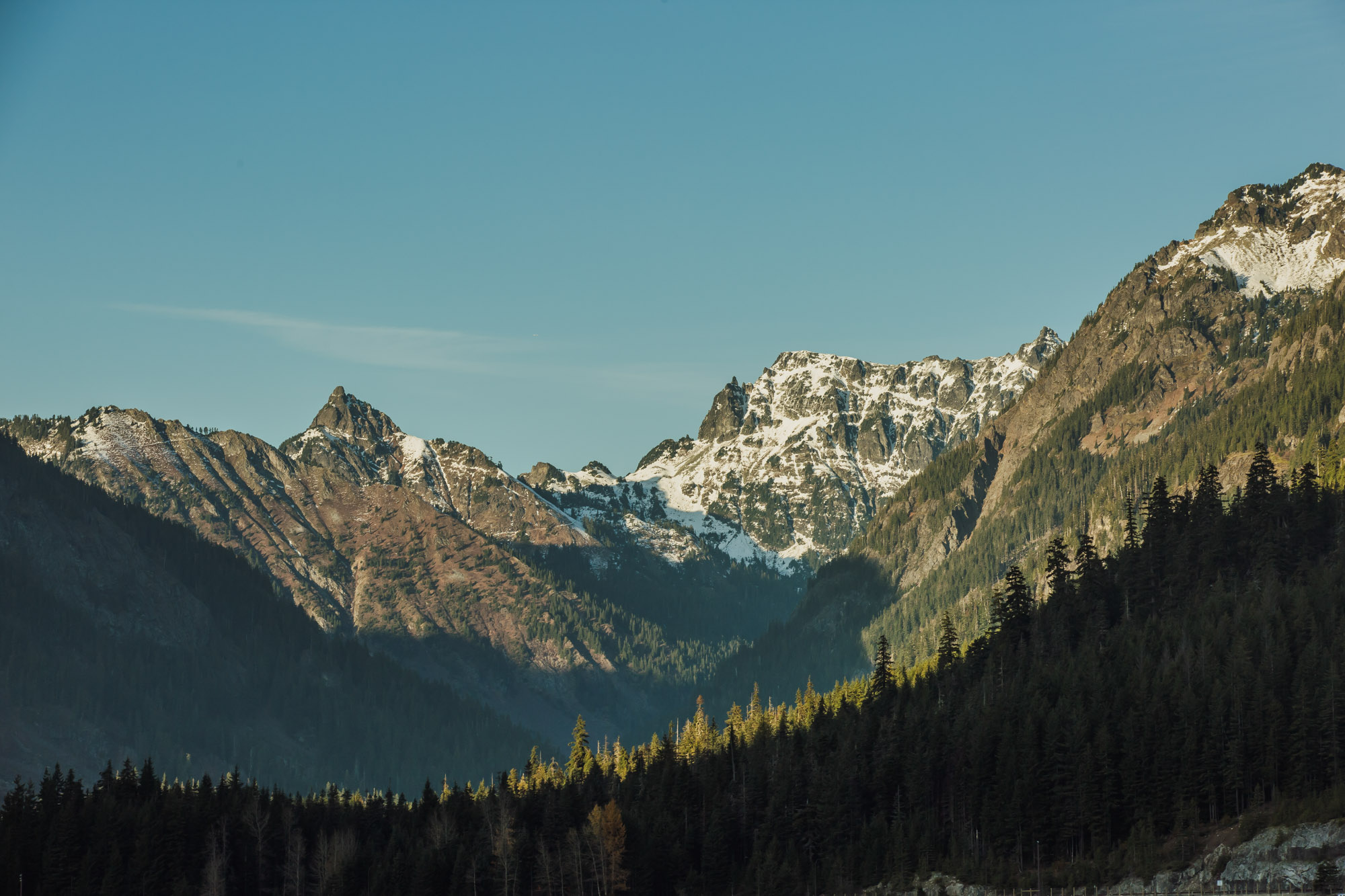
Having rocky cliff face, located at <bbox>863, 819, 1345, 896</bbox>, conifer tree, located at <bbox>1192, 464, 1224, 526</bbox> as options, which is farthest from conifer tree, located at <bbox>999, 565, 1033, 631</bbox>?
rocky cliff face, located at <bbox>863, 819, 1345, 896</bbox>

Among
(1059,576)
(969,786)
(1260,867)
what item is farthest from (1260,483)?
(1260,867)

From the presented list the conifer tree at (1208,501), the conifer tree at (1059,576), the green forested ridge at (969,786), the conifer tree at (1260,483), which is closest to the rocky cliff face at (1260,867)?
the green forested ridge at (969,786)

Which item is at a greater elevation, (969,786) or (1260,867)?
→ (969,786)

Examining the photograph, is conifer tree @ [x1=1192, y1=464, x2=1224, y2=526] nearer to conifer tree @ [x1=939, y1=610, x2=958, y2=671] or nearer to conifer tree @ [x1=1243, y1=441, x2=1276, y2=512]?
conifer tree @ [x1=1243, y1=441, x2=1276, y2=512]

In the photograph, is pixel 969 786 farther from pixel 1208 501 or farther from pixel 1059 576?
pixel 1208 501

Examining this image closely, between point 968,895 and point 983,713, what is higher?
point 983,713

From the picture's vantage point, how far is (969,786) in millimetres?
139250

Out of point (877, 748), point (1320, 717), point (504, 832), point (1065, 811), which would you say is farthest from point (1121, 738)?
point (504, 832)

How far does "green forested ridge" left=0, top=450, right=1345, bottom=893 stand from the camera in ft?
403

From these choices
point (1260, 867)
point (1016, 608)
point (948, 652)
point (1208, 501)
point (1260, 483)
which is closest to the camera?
point (1260, 867)

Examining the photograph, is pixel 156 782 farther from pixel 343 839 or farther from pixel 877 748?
pixel 877 748

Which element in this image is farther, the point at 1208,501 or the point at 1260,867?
the point at 1208,501

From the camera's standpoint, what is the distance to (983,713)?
5846 inches

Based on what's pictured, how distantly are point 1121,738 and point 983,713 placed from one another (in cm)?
1979
